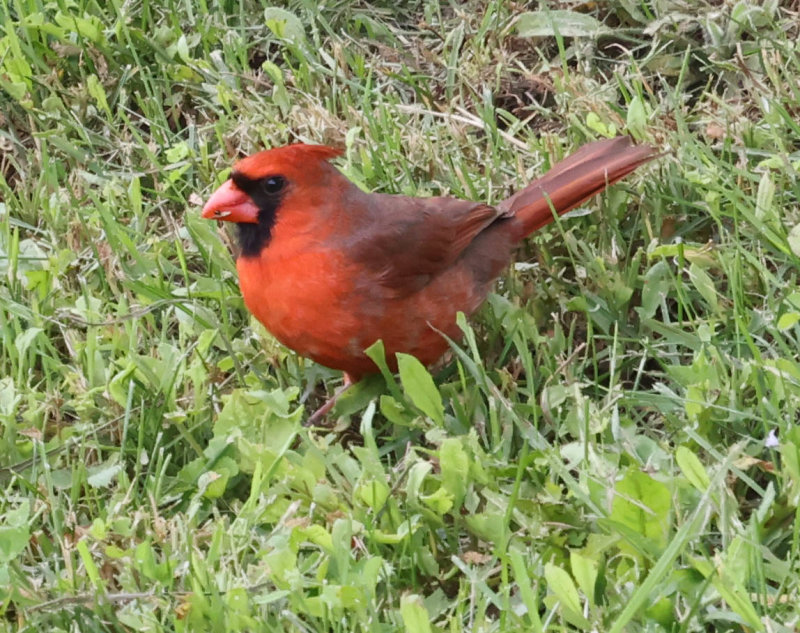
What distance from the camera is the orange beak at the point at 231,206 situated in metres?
3.32

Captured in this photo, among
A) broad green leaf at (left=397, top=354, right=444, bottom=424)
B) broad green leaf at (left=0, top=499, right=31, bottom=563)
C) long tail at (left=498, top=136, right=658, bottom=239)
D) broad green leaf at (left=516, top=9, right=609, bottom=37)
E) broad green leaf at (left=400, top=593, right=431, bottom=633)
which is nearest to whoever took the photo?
broad green leaf at (left=400, top=593, right=431, bottom=633)

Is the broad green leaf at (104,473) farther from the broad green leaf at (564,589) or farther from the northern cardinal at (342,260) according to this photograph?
the broad green leaf at (564,589)

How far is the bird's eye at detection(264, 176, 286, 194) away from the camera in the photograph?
11.0 feet

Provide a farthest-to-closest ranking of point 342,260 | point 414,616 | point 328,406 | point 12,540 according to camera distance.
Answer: point 328,406
point 342,260
point 12,540
point 414,616

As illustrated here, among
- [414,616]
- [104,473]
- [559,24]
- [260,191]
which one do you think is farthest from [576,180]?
[414,616]

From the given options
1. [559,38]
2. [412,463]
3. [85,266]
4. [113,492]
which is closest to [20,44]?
[85,266]

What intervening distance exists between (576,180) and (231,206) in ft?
3.03

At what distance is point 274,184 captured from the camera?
3.35m

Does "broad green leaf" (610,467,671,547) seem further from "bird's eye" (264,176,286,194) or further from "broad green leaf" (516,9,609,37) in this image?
"broad green leaf" (516,9,609,37)

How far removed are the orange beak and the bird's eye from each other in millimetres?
49

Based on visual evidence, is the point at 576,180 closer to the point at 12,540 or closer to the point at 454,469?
the point at 454,469

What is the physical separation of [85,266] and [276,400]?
1.10 m

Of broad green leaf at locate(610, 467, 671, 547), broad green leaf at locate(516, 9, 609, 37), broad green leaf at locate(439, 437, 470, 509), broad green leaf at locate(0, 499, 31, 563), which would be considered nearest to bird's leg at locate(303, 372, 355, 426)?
broad green leaf at locate(439, 437, 470, 509)

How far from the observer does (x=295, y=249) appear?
3.29m
